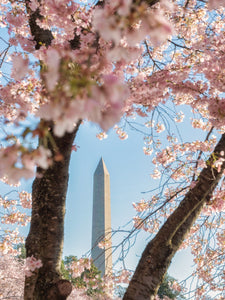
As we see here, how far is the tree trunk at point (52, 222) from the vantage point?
206 cm

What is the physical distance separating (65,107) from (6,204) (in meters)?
5.12

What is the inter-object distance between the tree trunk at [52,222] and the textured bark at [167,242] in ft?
1.71

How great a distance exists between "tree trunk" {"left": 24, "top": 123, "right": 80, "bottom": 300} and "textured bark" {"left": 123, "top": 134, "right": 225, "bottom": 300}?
0.52m

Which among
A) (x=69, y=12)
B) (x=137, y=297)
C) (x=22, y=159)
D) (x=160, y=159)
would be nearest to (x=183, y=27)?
(x=160, y=159)

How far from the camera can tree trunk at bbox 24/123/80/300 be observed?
6.75 feet

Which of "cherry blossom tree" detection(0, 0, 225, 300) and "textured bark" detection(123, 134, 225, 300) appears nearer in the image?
"cherry blossom tree" detection(0, 0, 225, 300)

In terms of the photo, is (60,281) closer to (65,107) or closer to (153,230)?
(65,107)

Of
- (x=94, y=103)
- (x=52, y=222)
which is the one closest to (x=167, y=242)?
(x=52, y=222)

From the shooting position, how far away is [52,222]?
2182mm

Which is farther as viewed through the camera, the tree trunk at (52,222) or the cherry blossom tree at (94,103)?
the tree trunk at (52,222)

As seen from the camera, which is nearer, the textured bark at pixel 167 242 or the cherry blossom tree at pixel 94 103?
the cherry blossom tree at pixel 94 103

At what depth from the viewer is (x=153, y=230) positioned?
476 centimetres

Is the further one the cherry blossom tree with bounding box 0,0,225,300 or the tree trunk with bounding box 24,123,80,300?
the tree trunk with bounding box 24,123,80,300

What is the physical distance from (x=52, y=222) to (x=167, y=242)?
87 cm
